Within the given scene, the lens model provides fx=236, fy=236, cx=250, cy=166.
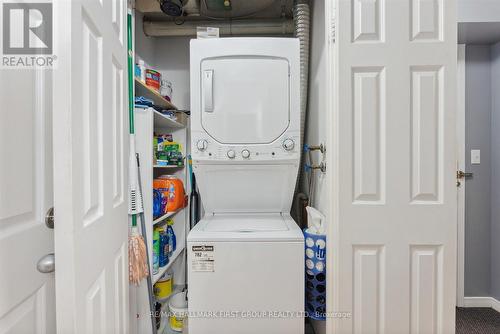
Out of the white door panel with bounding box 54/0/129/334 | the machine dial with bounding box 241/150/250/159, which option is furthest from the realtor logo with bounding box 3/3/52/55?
the machine dial with bounding box 241/150/250/159

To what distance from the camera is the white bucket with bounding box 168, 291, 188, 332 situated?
1827mm

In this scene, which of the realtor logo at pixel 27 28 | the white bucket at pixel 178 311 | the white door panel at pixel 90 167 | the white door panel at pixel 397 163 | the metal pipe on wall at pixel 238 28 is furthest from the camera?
the metal pipe on wall at pixel 238 28

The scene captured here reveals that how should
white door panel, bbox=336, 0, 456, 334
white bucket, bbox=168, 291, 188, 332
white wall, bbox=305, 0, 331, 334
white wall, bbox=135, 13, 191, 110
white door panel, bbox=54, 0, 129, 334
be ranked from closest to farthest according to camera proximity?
white door panel, bbox=54, 0, 129, 334 → white door panel, bbox=336, 0, 456, 334 → white wall, bbox=305, 0, 331, 334 → white bucket, bbox=168, 291, 188, 332 → white wall, bbox=135, 13, 191, 110

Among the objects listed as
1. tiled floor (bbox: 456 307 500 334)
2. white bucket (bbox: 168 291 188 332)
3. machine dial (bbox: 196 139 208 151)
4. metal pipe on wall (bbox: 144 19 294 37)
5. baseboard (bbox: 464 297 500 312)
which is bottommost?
tiled floor (bbox: 456 307 500 334)

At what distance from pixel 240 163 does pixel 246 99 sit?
0.45m

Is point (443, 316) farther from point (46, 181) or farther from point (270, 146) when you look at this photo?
point (46, 181)

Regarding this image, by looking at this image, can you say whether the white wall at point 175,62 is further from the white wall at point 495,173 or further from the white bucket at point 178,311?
the white wall at point 495,173

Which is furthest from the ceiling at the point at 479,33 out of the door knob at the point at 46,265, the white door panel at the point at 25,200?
the door knob at the point at 46,265

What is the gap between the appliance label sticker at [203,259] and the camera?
134 centimetres

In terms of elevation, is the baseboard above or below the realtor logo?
below

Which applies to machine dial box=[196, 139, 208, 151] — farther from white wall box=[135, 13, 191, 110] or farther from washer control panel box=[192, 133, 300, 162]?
white wall box=[135, 13, 191, 110]

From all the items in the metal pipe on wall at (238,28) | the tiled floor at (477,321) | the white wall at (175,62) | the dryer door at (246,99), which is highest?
the metal pipe on wall at (238,28)

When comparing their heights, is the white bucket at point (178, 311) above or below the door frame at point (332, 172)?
below

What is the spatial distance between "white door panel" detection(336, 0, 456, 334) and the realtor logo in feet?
4.28
